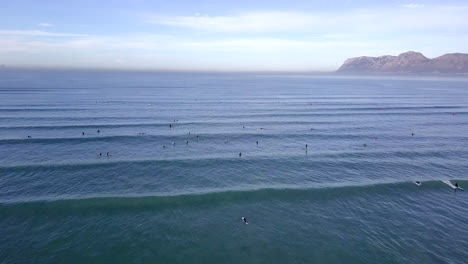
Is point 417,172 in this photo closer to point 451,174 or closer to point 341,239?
point 451,174

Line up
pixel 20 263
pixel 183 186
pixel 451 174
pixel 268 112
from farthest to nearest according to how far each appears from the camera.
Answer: pixel 268 112 → pixel 451 174 → pixel 183 186 → pixel 20 263

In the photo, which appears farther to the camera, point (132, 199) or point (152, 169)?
point (152, 169)

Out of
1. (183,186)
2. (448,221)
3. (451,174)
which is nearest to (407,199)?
(448,221)

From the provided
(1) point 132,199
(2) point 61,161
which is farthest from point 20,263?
(2) point 61,161

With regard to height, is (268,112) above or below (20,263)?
above

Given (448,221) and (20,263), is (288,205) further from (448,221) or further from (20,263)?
(20,263)

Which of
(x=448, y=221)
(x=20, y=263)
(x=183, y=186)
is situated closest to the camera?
(x=20, y=263)
